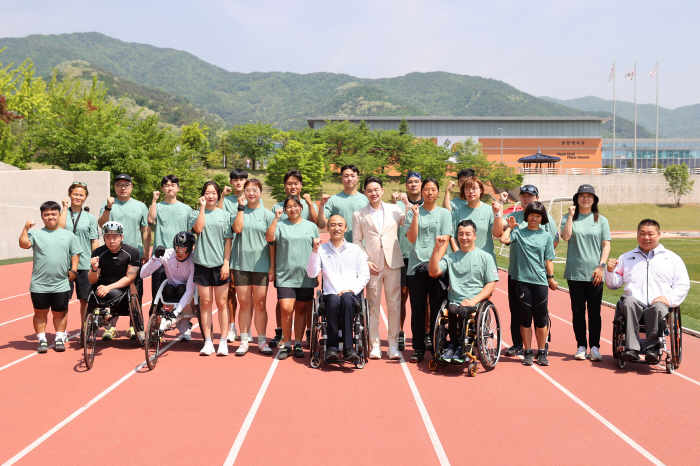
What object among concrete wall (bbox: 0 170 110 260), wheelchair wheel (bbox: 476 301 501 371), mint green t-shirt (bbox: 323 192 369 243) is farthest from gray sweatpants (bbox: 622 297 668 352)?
concrete wall (bbox: 0 170 110 260)

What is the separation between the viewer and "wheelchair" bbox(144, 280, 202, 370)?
17.8 feet

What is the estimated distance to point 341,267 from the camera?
18.9 ft

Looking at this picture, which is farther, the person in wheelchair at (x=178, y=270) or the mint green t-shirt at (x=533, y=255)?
the person in wheelchair at (x=178, y=270)

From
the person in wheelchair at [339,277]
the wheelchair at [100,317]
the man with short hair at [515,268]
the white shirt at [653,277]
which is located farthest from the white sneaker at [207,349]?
the white shirt at [653,277]

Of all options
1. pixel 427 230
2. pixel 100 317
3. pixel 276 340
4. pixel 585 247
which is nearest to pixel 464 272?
pixel 427 230

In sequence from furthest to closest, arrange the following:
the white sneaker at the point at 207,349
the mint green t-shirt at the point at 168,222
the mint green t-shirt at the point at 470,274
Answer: the mint green t-shirt at the point at 168,222 → the white sneaker at the point at 207,349 → the mint green t-shirt at the point at 470,274

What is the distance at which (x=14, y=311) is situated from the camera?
29.6 feet

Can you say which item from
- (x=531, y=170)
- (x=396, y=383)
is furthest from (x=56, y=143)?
(x=531, y=170)

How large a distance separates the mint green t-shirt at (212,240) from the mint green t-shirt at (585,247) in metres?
3.84

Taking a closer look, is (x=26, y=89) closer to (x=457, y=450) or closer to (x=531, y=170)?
(x=457, y=450)

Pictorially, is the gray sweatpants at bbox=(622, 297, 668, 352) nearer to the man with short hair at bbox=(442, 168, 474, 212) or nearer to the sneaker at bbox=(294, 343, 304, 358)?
the man with short hair at bbox=(442, 168, 474, 212)

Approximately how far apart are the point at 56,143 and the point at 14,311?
75.4 feet

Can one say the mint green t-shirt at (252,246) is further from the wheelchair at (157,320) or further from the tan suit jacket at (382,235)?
the tan suit jacket at (382,235)

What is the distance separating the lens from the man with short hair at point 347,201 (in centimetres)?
619
